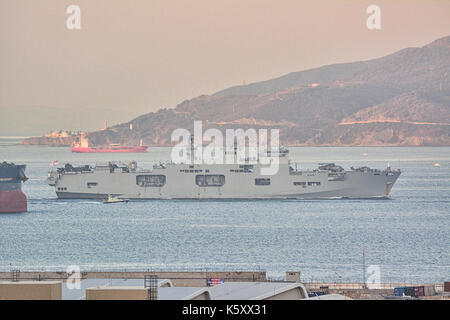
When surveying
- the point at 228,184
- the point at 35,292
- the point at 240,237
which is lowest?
the point at 240,237

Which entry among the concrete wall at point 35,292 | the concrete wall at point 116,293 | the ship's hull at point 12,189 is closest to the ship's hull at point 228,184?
the ship's hull at point 12,189

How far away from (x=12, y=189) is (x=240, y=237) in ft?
64.8

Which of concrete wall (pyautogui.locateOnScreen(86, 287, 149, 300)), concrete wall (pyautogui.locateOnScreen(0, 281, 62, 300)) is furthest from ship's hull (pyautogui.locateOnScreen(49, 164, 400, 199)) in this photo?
concrete wall (pyautogui.locateOnScreen(86, 287, 149, 300))

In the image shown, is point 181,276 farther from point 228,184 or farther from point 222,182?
point 222,182

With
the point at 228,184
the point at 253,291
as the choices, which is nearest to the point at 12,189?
the point at 228,184

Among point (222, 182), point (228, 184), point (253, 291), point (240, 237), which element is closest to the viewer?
point (253, 291)

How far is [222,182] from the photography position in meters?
62.5

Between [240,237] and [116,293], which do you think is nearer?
[116,293]

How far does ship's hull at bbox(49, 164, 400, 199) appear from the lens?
62.0 m

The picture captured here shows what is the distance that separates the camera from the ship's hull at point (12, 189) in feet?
176

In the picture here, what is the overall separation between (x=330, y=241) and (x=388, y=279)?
436 inches

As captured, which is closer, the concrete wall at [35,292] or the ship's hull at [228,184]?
the concrete wall at [35,292]

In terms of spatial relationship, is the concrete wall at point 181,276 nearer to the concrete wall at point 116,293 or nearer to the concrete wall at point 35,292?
the concrete wall at point 35,292
